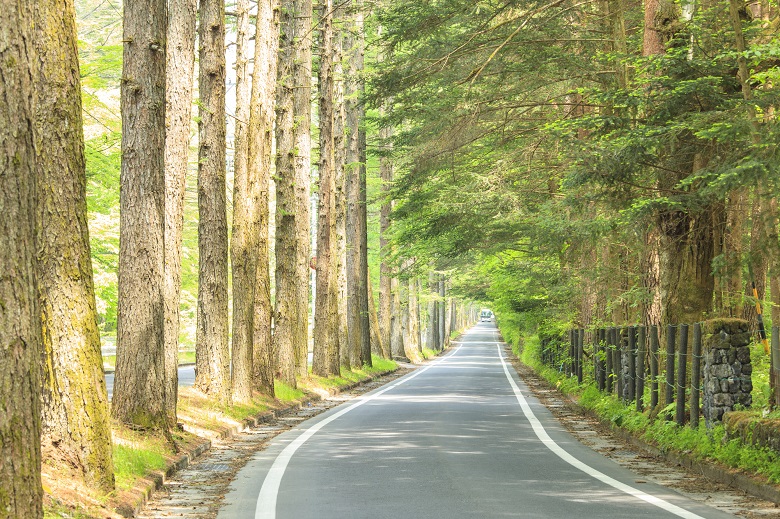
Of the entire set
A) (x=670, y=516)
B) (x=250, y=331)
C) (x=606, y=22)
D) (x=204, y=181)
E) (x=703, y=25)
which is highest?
(x=606, y=22)

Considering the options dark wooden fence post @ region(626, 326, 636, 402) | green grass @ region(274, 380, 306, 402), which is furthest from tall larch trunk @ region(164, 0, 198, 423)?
dark wooden fence post @ region(626, 326, 636, 402)

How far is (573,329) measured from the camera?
26.8 metres

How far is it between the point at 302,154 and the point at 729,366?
1534 cm

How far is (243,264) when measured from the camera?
1877cm

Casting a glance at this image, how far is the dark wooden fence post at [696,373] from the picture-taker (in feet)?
39.3

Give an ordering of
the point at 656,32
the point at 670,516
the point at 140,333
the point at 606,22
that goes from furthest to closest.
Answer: the point at 606,22 < the point at 656,32 < the point at 140,333 < the point at 670,516

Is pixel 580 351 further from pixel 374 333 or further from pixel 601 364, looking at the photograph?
pixel 374 333

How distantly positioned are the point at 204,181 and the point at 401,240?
1506 centimetres

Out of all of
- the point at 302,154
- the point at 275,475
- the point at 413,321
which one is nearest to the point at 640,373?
the point at 275,475

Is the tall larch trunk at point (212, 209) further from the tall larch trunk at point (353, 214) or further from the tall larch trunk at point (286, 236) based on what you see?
the tall larch trunk at point (353, 214)

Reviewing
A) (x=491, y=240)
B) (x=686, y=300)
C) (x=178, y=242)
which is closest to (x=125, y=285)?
(x=178, y=242)

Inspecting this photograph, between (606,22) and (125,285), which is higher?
(606,22)

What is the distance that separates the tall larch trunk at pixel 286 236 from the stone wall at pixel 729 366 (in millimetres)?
12790

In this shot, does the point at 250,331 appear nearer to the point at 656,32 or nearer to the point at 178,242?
the point at 178,242
